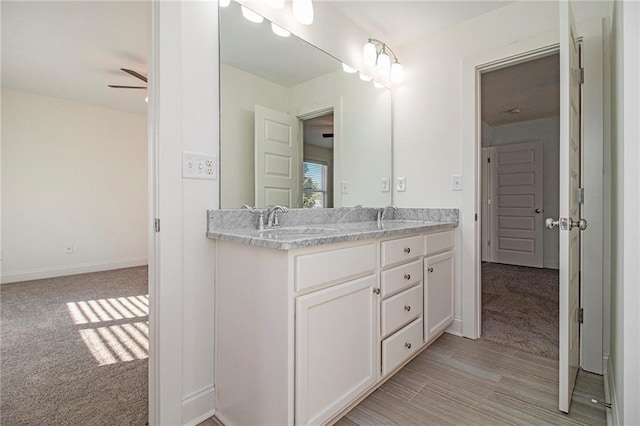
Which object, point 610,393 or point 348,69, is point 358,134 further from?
point 610,393

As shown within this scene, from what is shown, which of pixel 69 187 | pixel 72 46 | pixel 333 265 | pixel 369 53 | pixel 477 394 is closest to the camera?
pixel 333 265

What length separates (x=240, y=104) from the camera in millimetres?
1668

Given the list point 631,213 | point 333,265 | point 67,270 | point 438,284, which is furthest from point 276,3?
point 67,270

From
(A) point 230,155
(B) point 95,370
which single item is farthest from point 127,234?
(A) point 230,155

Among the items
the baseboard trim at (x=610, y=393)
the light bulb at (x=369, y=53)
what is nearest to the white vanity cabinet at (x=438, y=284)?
the baseboard trim at (x=610, y=393)

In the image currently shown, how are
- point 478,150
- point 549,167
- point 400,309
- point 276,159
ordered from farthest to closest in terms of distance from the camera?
point 549,167, point 478,150, point 276,159, point 400,309

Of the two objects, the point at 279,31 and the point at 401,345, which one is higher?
the point at 279,31

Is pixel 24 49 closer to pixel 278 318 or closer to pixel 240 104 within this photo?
pixel 240 104

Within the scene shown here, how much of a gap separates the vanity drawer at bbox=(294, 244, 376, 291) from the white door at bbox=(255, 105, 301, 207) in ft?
2.14

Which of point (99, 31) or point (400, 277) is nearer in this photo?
point (400, 277)

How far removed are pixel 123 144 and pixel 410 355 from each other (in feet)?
16.1

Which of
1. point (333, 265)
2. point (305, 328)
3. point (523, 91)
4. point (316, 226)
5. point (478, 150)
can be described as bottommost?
point (305, 328)

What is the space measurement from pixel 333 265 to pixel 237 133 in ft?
2.87

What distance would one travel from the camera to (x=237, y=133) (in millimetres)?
1645
